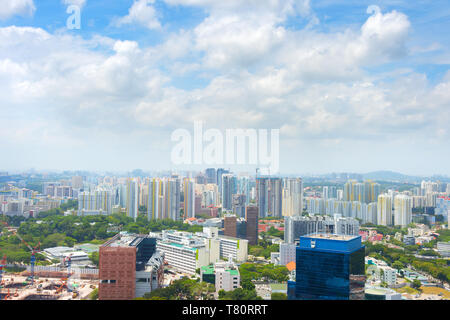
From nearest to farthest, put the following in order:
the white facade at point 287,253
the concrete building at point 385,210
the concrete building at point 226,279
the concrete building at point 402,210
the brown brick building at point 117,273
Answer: the brown brick building at point 117,273 → the concrete building at point 226,279 → the white facade at point 287,253 → the concrete building at point 402,210 → the concrete building at point 385,210

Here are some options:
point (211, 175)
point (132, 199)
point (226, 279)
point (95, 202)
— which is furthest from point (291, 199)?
point (226, 279)

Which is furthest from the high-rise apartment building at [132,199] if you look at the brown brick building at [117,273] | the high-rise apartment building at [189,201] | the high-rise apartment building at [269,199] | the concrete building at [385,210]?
the concrete building at [385,210]

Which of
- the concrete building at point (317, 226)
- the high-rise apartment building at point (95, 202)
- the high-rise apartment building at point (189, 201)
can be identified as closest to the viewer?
the concrete building at point (317, 226)

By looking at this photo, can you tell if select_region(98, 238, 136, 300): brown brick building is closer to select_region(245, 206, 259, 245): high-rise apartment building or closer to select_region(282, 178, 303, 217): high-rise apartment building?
select_region(245, 206, 259, 245): high-rise apartment building

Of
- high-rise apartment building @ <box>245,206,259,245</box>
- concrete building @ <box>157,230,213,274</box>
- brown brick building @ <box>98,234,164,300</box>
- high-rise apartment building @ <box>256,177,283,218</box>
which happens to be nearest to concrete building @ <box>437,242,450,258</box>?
high-rise apartment building @ <box>245,206,259,245</box>

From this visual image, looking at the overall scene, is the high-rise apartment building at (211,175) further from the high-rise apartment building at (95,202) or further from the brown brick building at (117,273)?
the brown brick building at (117,273)

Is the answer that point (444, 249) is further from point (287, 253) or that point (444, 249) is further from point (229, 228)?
point (229, 228)

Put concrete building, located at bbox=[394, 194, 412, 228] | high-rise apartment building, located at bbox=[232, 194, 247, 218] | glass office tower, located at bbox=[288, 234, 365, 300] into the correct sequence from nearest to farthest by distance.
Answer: glass office tower, located at bbox=[288, 234, 365, 300] → high-rise apartment building, located at bbox=[232, 194, 247, 218] → concrete building, located at bbox=[394, 194, 412, 228]
